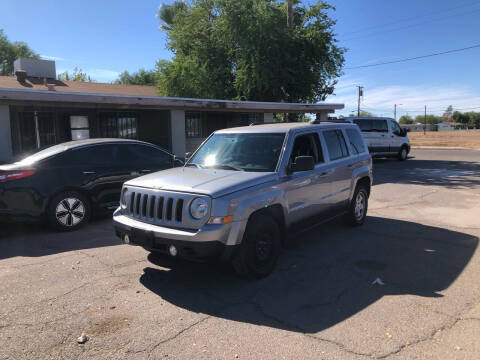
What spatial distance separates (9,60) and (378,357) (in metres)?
42.8

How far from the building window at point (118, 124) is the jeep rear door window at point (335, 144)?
1126cm

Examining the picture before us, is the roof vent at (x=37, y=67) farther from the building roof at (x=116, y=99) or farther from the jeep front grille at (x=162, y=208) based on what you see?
the jeep front grille at (x=162, y=208)

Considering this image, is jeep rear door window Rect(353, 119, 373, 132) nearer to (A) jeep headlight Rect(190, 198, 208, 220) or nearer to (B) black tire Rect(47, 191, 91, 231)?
(B) black tire Rect(47, 191, 91, 231)

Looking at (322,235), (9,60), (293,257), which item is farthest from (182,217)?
(9,60)

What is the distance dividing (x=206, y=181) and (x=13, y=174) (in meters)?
3.79

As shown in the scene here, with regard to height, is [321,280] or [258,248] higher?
[258,248]

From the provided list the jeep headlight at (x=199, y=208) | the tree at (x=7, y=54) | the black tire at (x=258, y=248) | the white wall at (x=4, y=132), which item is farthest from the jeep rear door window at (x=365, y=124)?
the tree at (x=7, y=54)

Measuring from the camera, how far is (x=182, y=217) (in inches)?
160

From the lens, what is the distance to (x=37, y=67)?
59.8 ft

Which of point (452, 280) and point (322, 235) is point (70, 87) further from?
point (452, 280)

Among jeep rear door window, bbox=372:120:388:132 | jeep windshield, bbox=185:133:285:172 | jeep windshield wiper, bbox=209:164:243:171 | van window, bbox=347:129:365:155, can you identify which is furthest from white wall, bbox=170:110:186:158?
jeep rear door window, bbox=372:120:388:132

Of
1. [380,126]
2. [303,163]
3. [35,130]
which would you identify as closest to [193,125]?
[35,130]

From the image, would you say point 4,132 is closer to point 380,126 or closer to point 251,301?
point 251,301

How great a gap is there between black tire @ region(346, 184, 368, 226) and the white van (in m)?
13.5
